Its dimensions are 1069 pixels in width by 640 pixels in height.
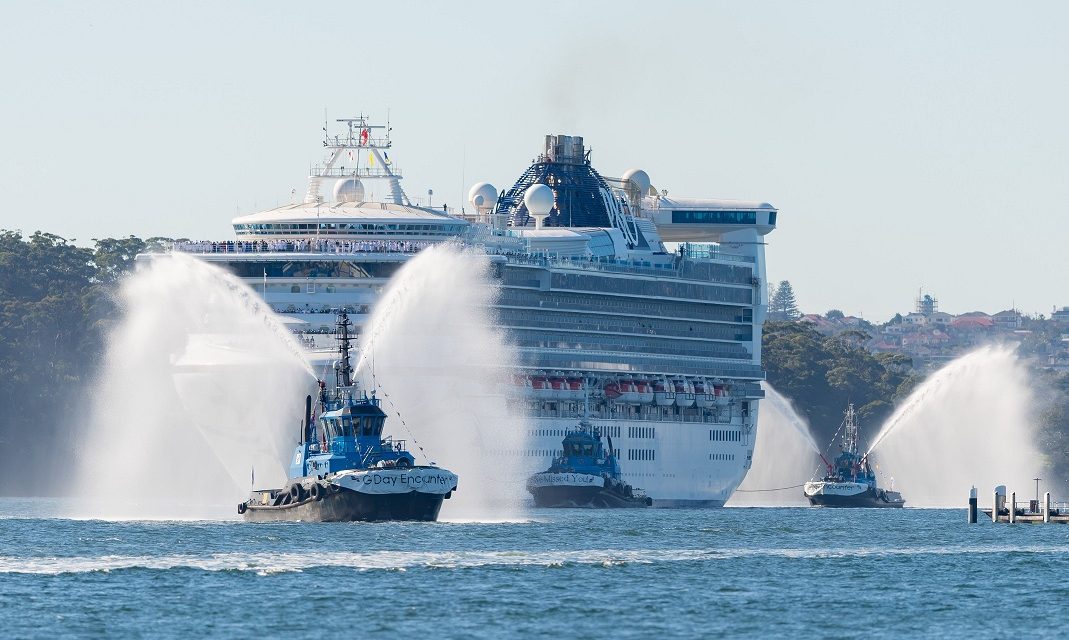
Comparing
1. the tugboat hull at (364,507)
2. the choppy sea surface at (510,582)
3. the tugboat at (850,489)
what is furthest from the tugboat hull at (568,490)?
the tugboat hull at (364,507)

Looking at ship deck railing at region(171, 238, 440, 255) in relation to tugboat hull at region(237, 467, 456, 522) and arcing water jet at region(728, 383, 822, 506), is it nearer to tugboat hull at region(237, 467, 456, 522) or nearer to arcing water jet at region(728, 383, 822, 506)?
tugboat hull at region(237, 467, 456, 522)

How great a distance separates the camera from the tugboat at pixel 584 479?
140625 mm

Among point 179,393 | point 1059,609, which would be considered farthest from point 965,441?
point 1059,609

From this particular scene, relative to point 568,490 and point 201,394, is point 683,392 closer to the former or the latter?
point 568,490

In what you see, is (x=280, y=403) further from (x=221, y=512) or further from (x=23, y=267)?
(x=23, y=267)

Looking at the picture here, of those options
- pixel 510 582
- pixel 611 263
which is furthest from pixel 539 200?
pixel 510 582

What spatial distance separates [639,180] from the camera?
172125mm

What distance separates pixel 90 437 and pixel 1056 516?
72.4 metres

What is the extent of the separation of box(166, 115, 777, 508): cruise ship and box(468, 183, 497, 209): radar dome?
117 mm

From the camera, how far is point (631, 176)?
172m

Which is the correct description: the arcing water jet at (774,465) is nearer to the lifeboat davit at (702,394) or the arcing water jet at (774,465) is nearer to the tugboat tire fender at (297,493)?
the lifeboat davit at (702,394)

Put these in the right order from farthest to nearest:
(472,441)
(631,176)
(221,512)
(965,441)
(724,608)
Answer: (965,441) < (631,176) < (472,441) < (221,512) < (724,608)

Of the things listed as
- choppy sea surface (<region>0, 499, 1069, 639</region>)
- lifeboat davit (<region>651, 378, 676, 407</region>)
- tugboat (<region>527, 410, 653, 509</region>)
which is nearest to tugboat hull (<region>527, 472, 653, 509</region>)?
tugboat (<region>527, 410, 653, 509</region>)

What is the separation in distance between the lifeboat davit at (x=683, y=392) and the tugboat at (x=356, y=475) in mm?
51659
